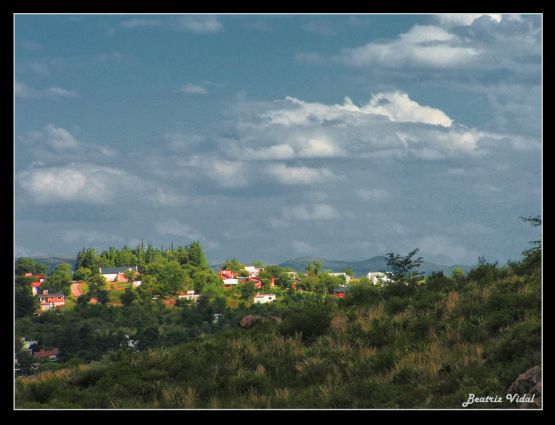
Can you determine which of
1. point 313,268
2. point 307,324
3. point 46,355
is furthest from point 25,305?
point 307,324

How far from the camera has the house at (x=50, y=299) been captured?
105281 millimetres

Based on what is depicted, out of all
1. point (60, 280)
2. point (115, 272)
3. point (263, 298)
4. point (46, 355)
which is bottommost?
point (46, 355)

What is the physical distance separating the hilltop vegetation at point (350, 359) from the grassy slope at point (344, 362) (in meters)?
0.03

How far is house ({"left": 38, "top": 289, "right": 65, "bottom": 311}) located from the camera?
105281 mm

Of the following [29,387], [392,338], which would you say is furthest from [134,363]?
[392,338]

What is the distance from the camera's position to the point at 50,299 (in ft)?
355

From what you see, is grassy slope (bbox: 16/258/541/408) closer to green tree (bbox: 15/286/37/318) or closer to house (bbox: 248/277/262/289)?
house (bbox: 248/277/262/289)

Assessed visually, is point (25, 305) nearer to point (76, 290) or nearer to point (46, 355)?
point (76, 290)

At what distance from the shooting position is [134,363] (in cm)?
1989

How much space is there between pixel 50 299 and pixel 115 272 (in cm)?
1261

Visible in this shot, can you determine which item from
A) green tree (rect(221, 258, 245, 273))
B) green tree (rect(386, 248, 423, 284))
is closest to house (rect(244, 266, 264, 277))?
green tree (rect(221, 258, 245, 273))

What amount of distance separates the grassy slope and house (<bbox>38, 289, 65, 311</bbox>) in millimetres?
87893

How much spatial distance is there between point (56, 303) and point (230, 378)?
94087 millimetres
